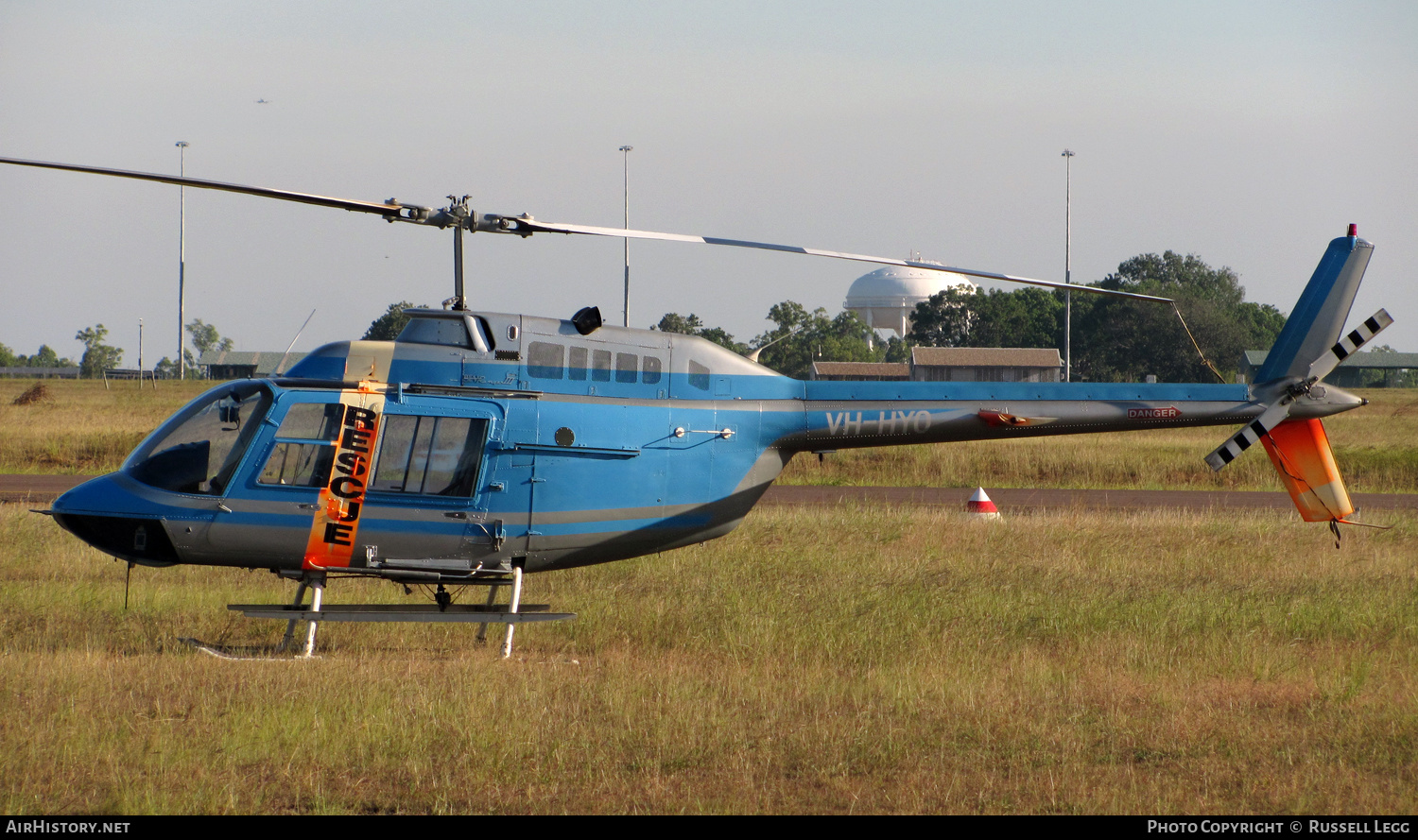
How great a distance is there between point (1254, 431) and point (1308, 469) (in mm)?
961

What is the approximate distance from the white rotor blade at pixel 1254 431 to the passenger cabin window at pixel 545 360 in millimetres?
7018

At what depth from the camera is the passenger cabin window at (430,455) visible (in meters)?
10.1

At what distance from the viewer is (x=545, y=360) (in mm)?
10555

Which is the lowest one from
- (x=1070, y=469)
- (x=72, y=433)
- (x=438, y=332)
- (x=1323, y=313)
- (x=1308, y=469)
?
(x=1070, y=469)

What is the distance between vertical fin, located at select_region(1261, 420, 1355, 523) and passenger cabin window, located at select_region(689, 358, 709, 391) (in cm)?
633

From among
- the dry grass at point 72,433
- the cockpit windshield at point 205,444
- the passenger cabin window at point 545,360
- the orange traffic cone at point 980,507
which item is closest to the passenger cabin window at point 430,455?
the passenger cabin window at point 545,360

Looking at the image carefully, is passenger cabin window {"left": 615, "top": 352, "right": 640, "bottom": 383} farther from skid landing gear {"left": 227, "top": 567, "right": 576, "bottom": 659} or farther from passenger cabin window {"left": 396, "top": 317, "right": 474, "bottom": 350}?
skid landing gear {"left": 227, "top": 567, "right": 576, "bottom": 659}

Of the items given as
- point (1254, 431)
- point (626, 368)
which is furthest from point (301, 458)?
point (1254, 431)

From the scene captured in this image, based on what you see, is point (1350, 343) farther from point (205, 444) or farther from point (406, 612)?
point (205, 444)

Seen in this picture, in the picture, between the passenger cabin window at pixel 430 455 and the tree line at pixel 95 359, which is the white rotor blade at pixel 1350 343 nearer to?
the passenger cabin window at pixel 430 455

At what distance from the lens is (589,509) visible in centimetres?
1064

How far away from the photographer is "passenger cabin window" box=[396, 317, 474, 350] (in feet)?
34.2

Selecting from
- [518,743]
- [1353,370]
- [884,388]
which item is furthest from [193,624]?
[1353,370]

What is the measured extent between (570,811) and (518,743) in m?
1.19
